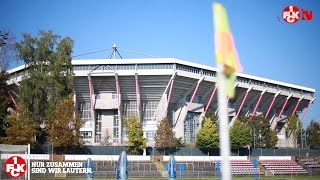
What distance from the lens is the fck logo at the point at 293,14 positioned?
18312mm

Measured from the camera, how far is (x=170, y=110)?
275 ft

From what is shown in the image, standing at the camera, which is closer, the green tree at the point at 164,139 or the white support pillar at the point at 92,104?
the green tree at the point at 164,139

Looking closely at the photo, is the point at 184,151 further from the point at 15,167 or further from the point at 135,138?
the point at 15,167

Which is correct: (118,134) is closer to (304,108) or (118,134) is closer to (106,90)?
(106,90)

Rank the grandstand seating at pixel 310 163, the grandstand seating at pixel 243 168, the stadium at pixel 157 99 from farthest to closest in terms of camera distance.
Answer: the grandstand seating at pixel 310 163, the stadium at pixel 157 99, the grandstand seating at pixel 243 168

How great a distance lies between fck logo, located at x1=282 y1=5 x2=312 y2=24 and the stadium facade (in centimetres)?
5453

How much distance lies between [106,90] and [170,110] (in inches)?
521

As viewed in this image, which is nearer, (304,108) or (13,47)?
(13,47)

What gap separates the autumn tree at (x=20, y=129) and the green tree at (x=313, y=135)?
228 ft

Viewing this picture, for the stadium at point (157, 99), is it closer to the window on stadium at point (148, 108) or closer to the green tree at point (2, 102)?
the window on stadium at point (148, 108)

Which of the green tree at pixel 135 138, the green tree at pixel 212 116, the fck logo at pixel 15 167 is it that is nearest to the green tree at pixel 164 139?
the green tree at pixel 135 138

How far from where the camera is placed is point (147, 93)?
80.5 meters

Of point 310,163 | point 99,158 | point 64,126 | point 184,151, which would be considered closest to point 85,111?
point 184,151

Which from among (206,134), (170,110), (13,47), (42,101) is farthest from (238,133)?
(13,47)
